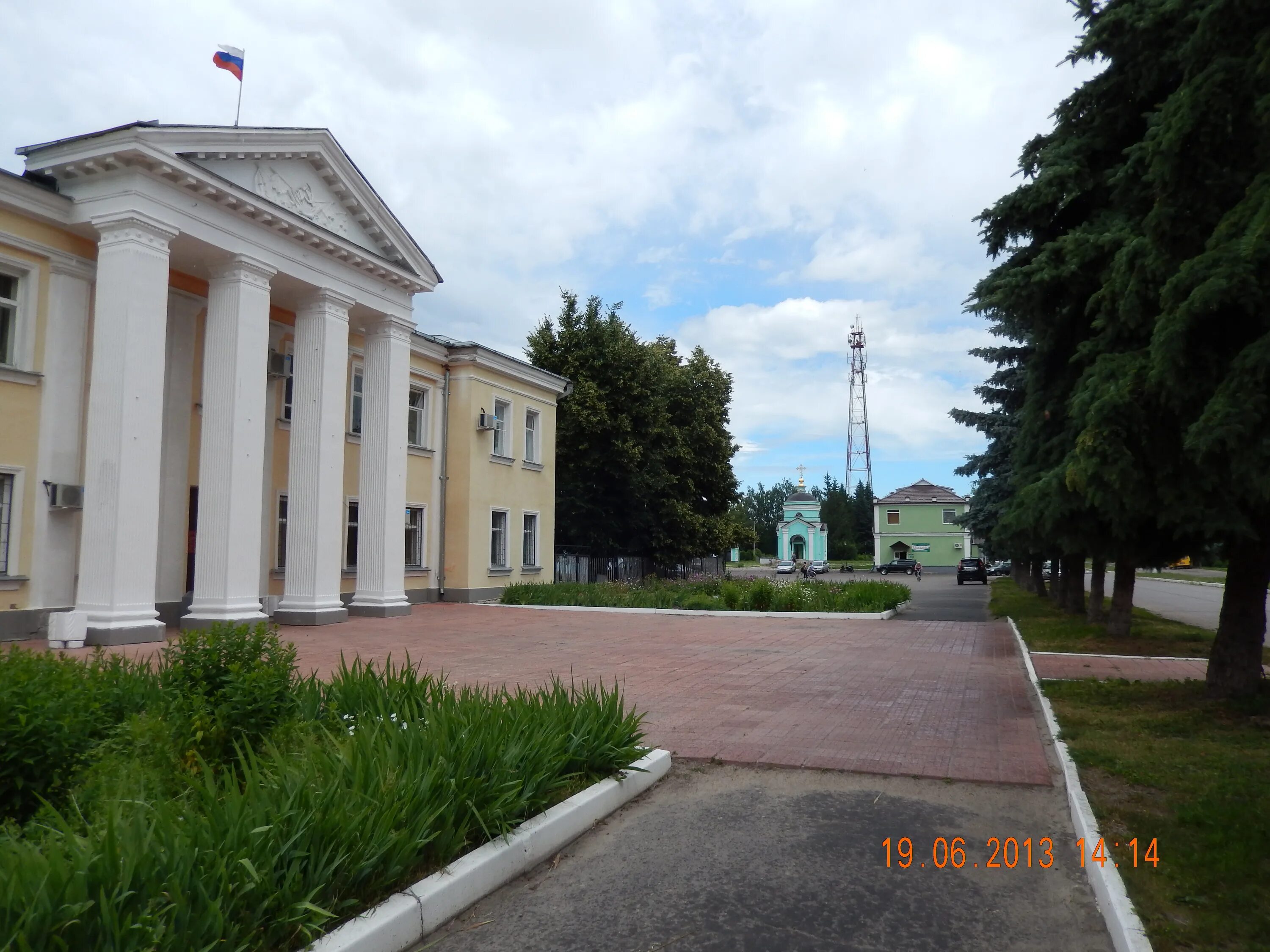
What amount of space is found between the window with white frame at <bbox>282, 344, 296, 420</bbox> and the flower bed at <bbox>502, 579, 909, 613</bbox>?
7.95 m

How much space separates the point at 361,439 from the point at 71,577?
7.29 m

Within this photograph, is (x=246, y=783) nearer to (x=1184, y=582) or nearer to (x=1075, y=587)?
(x=1075, y=587)

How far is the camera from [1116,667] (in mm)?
12320

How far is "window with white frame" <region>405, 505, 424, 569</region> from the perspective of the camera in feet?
84.4

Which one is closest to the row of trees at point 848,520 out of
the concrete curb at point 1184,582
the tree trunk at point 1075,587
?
the concrete curb at point 1184,582

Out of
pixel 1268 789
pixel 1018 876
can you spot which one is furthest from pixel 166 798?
pixel 1268 789

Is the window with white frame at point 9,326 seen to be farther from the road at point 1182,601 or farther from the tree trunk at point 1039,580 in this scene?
the tree trunk at point 1039,580

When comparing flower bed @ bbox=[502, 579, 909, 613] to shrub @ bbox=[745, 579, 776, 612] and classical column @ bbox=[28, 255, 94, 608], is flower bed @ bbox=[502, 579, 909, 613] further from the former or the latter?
classical column @ bbox=[28, 255, 94, 608]

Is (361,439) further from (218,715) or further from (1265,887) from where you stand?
(1265,887)

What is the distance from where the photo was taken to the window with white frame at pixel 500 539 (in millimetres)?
28031

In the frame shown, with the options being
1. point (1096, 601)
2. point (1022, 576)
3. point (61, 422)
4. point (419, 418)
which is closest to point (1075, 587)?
point (1096, 601)

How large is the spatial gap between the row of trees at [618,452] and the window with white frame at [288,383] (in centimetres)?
1443

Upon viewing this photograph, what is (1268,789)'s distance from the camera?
5867mm

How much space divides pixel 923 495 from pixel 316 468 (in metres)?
78.4
